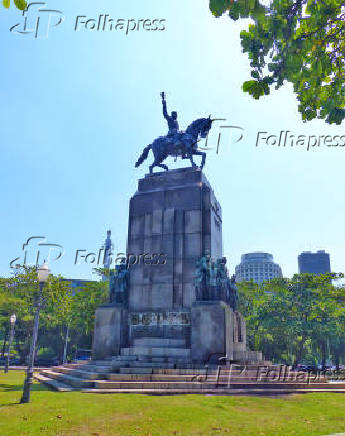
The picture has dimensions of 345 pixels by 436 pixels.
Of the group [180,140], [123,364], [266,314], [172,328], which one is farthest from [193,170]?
[266,314]

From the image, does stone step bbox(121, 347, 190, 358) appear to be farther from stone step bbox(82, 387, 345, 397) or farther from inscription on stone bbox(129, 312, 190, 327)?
stone step bbox(82, 387, 345, 397)

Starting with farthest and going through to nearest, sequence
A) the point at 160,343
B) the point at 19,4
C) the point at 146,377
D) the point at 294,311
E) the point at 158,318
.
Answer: the point at 294,311 < the point at 158,318 < the point at 160,343 < the point at 146,377 < the point at 19,4

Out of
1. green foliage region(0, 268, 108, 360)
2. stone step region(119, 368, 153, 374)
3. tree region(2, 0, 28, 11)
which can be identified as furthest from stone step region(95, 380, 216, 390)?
green foliage region(0, 268, 108, 360)

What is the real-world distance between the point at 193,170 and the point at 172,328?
433 inches

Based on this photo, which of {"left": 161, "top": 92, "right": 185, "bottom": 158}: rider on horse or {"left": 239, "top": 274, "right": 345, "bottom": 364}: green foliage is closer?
{"left": 161, "top": 92, "right": 185, "bottom": 158}: rider on horse

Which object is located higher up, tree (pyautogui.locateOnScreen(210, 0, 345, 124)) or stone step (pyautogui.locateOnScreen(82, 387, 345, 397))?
tree (pyautogui.locateOnScreen(210, 0, 345, 124))

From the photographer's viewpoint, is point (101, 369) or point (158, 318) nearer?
point (101, 369)

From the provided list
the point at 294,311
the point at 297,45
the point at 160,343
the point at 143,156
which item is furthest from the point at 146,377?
the point at 294,311

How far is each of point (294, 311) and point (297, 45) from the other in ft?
143

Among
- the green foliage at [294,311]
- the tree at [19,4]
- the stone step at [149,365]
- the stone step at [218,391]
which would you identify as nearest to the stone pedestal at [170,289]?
the stone step at [149,365]

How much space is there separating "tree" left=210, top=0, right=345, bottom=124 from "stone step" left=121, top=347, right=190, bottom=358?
1525 cm

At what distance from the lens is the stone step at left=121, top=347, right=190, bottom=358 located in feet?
65.8

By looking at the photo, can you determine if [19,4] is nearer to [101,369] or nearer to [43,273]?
[43,273]

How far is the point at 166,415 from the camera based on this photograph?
10.5 m
